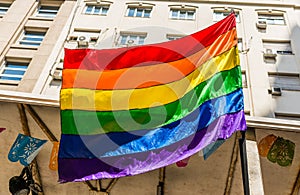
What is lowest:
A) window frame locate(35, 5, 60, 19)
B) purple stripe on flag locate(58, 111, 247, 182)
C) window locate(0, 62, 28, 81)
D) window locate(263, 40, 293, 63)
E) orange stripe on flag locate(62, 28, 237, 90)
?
purple stripe on flag locate(58, 111, 247, 182)

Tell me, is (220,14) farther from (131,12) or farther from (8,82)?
(8,82)

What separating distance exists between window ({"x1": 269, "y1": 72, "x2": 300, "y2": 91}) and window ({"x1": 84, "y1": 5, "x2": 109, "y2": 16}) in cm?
790

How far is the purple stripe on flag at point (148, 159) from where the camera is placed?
7.59m

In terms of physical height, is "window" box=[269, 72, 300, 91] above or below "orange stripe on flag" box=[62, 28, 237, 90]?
above

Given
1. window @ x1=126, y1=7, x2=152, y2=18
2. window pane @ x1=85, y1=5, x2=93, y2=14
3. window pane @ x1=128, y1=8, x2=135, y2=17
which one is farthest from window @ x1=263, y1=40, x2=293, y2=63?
window pane @ x1=85, y1=5, x2=93, y2=14

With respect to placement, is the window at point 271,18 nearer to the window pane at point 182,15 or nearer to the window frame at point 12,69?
the window pane at point 182,15

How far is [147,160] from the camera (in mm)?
7816

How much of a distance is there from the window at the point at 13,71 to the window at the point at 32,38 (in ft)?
4.29

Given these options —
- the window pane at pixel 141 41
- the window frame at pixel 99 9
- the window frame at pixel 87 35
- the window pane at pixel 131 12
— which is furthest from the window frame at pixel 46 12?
the window pane at pixel 141 41

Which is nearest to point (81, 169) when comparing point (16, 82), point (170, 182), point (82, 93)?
point (82, 93)

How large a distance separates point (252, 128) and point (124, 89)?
152 inches

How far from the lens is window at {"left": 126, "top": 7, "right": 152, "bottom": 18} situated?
601 inches

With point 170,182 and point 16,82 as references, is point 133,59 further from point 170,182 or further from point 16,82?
point 16,82

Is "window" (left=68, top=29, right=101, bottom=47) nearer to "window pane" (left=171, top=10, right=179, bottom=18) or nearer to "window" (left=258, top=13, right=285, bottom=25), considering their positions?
"window pane" (left=171, top=10, right=179, bottom=18)
